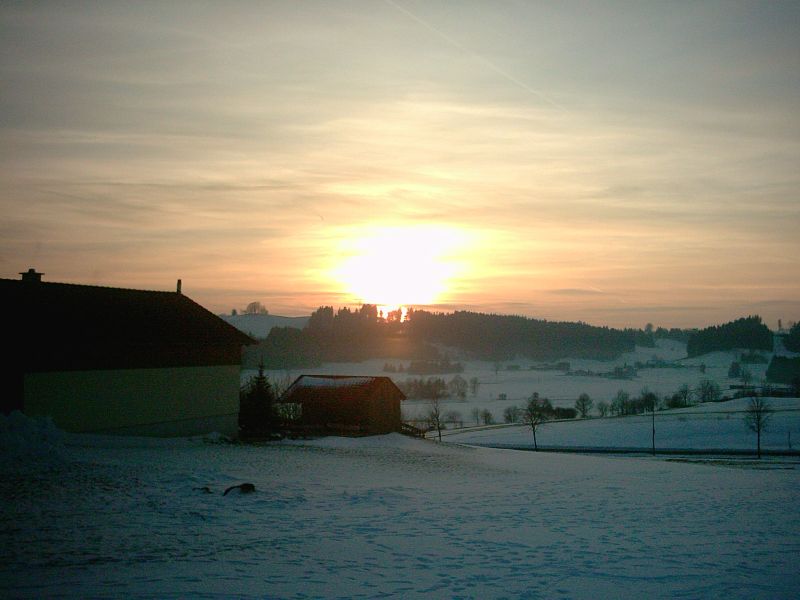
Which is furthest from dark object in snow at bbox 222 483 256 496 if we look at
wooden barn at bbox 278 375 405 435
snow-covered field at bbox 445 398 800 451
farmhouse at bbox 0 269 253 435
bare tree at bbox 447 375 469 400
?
bare tree at bbox 447 375 469 400

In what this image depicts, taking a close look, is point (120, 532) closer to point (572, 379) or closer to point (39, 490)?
point (39, 490)

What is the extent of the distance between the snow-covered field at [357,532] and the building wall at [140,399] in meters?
1.87

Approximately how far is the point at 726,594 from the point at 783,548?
177 inches

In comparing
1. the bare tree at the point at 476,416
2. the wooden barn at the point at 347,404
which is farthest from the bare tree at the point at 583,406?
the wooden barn at the point at 347,404

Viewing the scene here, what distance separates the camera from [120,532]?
12727 millimetres

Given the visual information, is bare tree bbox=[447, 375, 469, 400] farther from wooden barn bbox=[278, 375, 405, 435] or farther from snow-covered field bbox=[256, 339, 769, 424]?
wooden barn bbox=[278, 375, 405, 435]

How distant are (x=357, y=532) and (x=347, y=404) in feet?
109

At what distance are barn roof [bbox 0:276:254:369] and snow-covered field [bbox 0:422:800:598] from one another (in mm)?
3977

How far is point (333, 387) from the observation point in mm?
48375

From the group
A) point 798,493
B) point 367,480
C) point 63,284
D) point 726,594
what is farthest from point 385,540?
point 63,284

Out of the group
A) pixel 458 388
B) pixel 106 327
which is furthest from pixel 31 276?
pixel 458 388

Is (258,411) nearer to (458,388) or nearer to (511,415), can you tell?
(511,415)

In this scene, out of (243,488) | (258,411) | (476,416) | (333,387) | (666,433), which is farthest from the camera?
(476,416)

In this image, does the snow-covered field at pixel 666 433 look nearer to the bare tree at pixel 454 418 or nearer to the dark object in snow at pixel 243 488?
the bare tree at pixel 454 418
